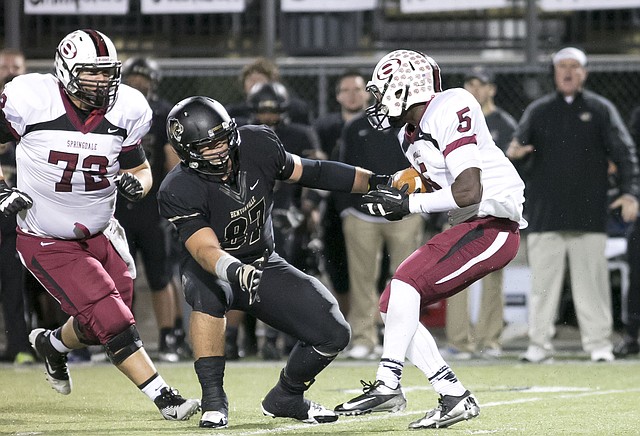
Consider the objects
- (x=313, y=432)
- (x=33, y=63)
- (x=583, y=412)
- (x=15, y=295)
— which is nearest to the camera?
(x=313, y=432)

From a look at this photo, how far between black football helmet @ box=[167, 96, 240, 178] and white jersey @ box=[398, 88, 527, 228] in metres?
0.85

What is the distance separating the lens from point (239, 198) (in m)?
5.82

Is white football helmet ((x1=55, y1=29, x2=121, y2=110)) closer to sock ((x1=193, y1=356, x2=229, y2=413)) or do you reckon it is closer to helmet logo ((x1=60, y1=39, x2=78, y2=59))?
helmet logo ((x1=60, y1=39, x2=78, y2=59))

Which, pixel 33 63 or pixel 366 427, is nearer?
pixel 366 427

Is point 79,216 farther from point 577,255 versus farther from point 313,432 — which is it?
point 577,255

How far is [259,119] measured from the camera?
8.75 m

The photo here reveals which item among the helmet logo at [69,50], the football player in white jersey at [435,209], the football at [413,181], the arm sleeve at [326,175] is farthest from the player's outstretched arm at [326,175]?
the helmet logo at [69,50]

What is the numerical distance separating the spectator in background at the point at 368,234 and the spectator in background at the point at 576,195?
829 millimetres

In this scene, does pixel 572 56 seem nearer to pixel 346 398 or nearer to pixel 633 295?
pixel 633 295

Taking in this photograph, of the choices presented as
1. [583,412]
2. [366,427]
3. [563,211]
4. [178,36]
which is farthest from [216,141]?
[178,36]

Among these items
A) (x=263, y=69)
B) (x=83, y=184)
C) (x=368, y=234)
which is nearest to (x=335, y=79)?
(x=263, y=69)

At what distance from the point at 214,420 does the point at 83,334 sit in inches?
42.8

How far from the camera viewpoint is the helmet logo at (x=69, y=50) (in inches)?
243

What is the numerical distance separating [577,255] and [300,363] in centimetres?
333
